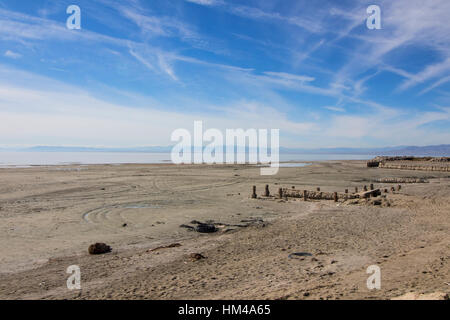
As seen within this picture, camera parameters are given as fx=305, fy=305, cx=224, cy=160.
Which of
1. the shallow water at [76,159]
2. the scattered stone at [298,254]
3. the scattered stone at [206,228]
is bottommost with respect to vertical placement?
the scattered stone at [206,228]

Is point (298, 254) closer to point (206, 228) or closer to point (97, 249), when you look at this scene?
point (206, 228)

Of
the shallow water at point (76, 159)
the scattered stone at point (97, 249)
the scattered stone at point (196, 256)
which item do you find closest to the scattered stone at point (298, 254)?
the scattered stone at point (196, 256)

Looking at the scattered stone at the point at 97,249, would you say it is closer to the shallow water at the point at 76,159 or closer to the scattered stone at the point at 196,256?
the scattered stone at the point at 196,256

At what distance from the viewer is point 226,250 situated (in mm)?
9570

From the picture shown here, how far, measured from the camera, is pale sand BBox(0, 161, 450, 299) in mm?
6359

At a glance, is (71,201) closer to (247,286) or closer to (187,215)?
(187,215)

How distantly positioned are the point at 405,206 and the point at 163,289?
50.4 ft

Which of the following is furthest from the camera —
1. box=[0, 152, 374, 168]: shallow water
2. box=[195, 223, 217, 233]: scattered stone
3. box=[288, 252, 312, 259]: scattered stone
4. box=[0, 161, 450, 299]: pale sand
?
box=[0, 152, 374, 168]: shallow water

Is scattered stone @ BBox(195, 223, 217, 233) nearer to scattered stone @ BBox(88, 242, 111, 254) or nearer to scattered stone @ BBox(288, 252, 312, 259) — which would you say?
scattered stone @ BBox(88, 242, 111, 254)

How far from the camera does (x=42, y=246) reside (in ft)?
32.9

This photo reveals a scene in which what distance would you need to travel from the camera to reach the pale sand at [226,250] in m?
6.36

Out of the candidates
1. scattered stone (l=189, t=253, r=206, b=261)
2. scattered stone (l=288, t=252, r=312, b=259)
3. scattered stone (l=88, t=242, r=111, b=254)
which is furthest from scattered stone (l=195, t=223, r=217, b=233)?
scattered stone (l=288, t=252, r=312, b=259)

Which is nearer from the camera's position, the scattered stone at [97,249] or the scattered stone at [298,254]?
the scattered stone at [298,254]

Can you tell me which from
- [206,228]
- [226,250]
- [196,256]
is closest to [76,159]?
[206,228]
